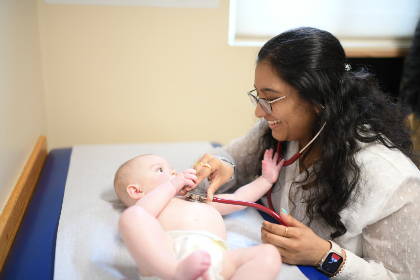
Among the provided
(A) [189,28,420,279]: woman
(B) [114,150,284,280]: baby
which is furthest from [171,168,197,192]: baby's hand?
(A) [189,28,420,279]: woman

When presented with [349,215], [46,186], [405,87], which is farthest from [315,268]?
[405,87]

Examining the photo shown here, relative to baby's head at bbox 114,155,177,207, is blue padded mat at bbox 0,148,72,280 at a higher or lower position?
lower

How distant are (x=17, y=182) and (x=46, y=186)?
15 centimetres

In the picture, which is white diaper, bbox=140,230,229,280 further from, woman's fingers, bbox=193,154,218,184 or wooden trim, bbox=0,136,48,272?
wooden trim, bbox=0,136,48,272

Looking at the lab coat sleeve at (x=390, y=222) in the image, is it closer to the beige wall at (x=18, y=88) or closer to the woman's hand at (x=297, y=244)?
the woman's hand at (x=297, y=244)

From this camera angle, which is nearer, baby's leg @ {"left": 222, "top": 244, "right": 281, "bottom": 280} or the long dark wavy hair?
baby's leg @ {"left": 222, "top": 244, "right": 281, "bottom": 280}

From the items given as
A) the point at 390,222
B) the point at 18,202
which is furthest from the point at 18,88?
the point at 390,222

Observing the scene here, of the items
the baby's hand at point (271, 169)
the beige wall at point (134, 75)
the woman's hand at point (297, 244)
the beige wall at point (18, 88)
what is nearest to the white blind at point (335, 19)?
the beige wall at point (134, 75)

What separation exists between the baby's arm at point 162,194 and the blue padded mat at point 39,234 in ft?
1.19

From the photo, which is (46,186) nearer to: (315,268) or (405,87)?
(315,268)

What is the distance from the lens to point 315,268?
44.4 inches

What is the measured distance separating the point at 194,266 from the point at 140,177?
1.90 feet

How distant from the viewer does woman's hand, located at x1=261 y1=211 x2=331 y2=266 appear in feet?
3.52

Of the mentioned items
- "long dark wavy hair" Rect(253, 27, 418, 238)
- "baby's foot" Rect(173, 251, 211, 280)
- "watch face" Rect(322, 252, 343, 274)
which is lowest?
"watch face" Rect(322, 252, 343, 274)
